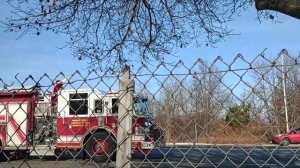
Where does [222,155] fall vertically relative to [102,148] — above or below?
below

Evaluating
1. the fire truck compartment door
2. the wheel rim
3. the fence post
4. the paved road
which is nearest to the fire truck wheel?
the wheel rim

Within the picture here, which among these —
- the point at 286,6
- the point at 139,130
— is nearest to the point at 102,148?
the point at 139,130

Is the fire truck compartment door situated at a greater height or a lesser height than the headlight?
lesser

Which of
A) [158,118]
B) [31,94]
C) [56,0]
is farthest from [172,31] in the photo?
[158,118]

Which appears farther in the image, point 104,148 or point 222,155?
point 222,155

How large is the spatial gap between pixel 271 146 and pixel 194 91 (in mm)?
564

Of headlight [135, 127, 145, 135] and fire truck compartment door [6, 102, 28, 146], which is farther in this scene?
fire truck compartment door [6, 102, 28, 146]

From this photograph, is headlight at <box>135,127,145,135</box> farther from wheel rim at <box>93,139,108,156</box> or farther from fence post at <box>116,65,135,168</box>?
wheel rim at <box>93,139,108,156</box>

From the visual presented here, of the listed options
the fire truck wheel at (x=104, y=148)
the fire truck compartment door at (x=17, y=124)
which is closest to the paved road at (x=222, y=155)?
the fire truck wheel at (x=104, y=148)

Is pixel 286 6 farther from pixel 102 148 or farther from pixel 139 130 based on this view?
pixel 139 130

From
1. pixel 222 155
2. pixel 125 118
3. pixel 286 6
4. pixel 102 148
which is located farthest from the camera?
pixel 286 6

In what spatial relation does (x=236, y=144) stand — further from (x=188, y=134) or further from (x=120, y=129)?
(x=120, y=129)

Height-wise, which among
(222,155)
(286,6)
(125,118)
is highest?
(286,6)

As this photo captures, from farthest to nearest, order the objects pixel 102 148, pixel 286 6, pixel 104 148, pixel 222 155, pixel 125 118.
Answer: pixel 286 6 < pixel 222 155 < pixel 104 148 < pixel 102 148 < pixel 125 118
